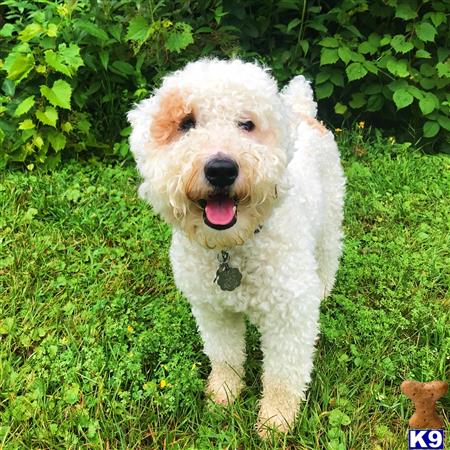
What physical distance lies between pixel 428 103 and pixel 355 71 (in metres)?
0.69

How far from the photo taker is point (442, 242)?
3.65m

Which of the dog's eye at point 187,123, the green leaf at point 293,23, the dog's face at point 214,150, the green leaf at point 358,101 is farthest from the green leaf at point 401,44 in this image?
the dog's eye at point 187,123

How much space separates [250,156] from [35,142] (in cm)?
294

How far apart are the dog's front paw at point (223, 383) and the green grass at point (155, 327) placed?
0.21 feet

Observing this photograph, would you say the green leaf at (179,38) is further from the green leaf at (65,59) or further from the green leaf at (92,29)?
the green leaf at (65,59)

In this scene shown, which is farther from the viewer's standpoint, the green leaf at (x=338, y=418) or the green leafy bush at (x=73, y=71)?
the green leafy bush at (x=73, y=71)

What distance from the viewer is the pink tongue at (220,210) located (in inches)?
76.5

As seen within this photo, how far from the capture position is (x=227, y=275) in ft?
7.39

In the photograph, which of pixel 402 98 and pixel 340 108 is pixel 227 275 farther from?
pixel 340 108

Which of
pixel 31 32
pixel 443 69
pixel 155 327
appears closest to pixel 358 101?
pixel 443 69

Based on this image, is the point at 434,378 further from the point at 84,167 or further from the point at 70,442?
the point at 84,167

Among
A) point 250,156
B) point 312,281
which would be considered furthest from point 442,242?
point 250,156

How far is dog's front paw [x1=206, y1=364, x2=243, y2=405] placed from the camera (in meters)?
2.70

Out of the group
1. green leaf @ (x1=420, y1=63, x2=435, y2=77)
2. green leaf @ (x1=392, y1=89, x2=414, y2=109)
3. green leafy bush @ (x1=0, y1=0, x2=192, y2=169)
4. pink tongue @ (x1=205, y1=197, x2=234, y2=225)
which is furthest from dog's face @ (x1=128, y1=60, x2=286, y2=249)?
green leaf @ (x1=420, y1=63, x2=435, y2=77)
